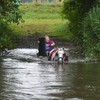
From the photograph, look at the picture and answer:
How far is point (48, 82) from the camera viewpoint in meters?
13.7

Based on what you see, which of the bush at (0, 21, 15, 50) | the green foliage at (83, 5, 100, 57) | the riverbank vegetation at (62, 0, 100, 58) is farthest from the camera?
the bush at (0, 21, 15, 50)

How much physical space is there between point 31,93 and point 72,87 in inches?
62.0

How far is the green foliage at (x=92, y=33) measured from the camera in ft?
75.2

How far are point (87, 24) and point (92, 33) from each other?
70cm

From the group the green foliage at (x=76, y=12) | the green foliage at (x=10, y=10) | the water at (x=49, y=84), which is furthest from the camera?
the green foliage at (x=76, y=12)

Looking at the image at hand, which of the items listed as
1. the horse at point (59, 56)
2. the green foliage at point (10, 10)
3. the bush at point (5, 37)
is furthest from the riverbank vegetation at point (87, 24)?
the bush at point (5, 37)

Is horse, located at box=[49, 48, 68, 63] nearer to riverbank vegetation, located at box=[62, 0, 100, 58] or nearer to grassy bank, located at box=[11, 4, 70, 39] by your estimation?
riverbank vegetation, located at box=[62, 0, 100, 58]

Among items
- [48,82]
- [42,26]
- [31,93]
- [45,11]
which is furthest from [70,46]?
[31,93]

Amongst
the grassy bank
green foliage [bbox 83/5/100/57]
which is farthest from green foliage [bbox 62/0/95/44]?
the grassy bank

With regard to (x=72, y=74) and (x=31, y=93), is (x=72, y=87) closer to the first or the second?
(x=31, y=93)

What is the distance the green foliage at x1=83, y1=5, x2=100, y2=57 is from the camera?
75.2 ft

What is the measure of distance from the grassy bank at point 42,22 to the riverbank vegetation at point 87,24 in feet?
14.7

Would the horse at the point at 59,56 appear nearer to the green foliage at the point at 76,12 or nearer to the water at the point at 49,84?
the water at the point at 49,84

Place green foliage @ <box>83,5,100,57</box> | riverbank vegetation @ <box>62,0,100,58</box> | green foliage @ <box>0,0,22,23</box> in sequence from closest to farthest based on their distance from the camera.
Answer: green foliage @ <box>83,5,100,57</box>, riverbank vegetation @ <box>62,0,100,58</box>, green foliage @ <box>0,0,22,23</box>
